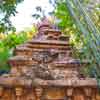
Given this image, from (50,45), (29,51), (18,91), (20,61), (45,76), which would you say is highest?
(50,45)

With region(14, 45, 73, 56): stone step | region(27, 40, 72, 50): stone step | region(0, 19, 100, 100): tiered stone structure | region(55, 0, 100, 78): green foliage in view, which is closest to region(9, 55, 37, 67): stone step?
region(0, 19, 100, 100): tiered stone structure

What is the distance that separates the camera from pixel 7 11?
6.96 m

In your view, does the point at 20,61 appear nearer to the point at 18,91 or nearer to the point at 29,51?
the point at 29,51

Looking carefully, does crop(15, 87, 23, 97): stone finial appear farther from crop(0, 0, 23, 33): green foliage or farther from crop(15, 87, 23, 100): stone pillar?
crop(0, 0, 23, 33): green foliage

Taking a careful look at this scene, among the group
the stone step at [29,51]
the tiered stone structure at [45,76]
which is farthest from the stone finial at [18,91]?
the stone step at [29,51]

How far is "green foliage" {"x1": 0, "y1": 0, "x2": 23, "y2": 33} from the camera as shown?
690 centimetres

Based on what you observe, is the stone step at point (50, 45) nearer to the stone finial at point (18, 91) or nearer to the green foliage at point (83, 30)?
the green foliage at point (83, 30)

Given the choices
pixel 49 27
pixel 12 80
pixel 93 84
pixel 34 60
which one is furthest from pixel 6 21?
pixel 93 84

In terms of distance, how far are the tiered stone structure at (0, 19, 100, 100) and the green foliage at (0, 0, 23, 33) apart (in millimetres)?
940

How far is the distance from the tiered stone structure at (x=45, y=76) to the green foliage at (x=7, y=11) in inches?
37.0

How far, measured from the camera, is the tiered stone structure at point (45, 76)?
577 centimetres

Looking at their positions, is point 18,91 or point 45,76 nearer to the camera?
point 18,91

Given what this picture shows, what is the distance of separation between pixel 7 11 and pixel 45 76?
1861 mm

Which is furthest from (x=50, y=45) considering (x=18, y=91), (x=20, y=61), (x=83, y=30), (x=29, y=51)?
(x=83, y=30)
